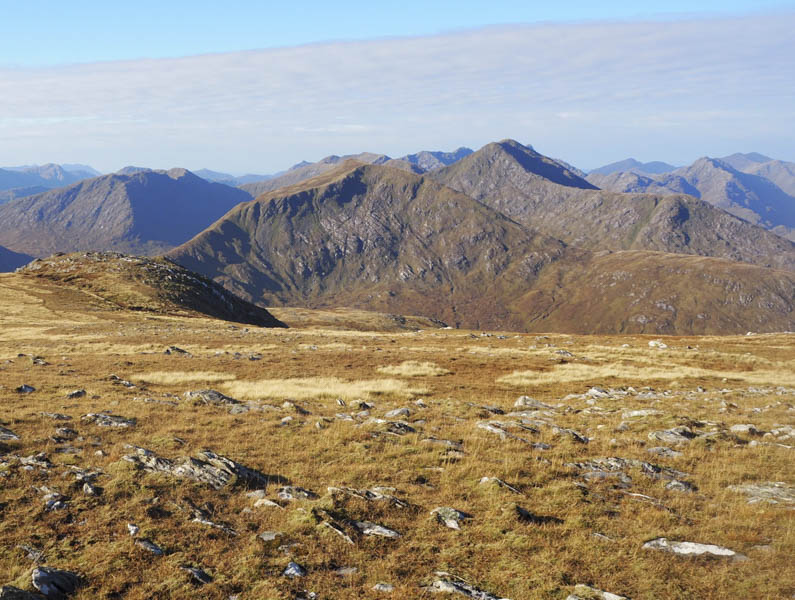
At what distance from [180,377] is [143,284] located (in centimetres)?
8279

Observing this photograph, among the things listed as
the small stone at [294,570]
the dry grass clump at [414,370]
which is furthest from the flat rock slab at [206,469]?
the dry grass clump at [414,370]

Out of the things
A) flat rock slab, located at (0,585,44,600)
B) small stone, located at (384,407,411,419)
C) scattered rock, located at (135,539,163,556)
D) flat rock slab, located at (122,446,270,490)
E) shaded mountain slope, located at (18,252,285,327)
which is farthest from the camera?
shaded mountain slope, located at (18,252,285,327)

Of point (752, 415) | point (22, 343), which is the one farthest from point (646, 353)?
point (22, 343)

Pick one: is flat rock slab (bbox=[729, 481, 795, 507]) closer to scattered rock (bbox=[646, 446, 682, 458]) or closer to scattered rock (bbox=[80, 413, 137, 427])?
scattered rock (bbox=[646, 446, 682, 458])

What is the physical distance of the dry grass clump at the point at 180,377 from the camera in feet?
96.3

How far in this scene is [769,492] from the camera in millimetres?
13438

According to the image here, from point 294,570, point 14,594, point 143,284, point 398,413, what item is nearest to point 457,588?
point 294,570

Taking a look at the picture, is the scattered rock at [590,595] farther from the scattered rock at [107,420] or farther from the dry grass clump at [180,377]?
the dry grass clump at [180,377]

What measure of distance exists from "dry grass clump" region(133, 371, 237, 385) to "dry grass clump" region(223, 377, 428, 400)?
2036 mm

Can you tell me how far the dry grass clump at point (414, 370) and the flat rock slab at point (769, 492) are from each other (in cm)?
2351

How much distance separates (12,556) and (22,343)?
1857 inches

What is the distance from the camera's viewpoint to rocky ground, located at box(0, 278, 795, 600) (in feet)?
31.1

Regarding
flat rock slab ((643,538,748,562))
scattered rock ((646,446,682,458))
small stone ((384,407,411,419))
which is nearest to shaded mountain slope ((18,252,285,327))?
small stone ((384,407,411,419))

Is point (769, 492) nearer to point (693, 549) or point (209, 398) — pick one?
point (693, 549)
